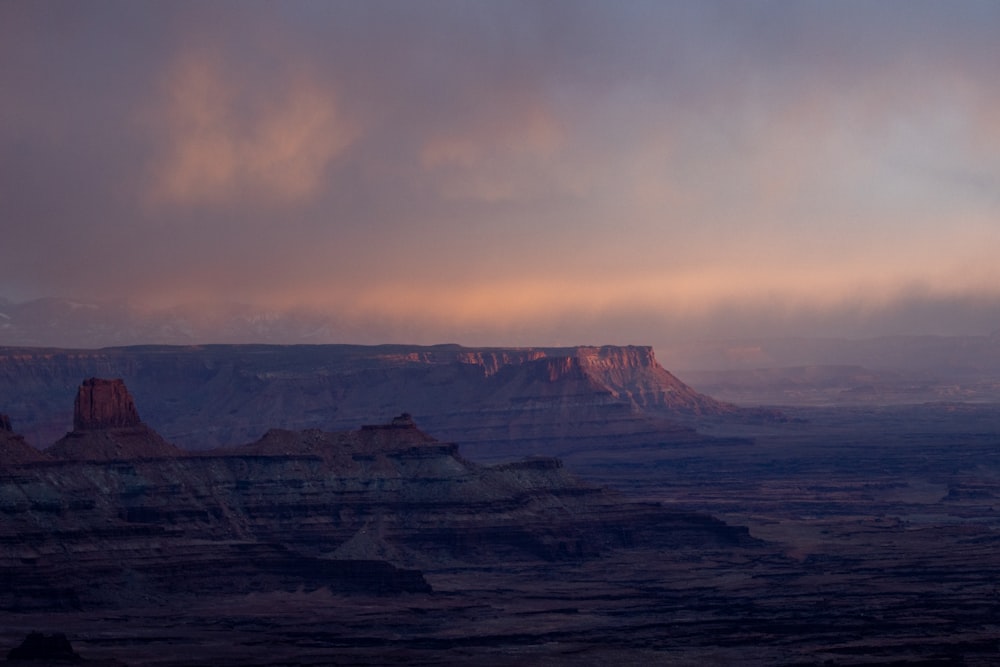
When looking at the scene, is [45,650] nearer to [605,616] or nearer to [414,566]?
[605,616]

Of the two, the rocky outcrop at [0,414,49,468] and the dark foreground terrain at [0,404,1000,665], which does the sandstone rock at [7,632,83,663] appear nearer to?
the dark foreground terrain at [0,404,1000,665]

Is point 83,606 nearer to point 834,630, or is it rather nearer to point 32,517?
point 32,517

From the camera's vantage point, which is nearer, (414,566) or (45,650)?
(45,650)

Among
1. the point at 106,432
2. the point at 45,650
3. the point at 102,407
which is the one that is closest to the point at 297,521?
the point at 106,432

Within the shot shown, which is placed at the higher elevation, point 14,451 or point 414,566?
point 14,451

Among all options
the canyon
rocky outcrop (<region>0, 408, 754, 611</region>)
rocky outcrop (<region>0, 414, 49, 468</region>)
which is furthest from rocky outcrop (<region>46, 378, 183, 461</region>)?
rocky outcrop (<region>0, 414, 49, 468</region>)

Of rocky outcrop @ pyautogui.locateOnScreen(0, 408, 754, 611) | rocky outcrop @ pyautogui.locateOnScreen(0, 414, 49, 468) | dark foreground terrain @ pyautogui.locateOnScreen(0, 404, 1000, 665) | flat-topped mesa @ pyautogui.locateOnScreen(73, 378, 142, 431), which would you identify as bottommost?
dark foreground terrain @ pyautogui.locateOnScreen(0, 404, 1000, 665)

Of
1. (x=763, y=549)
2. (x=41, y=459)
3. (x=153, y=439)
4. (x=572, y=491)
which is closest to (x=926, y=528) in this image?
(x=763, y=549)
